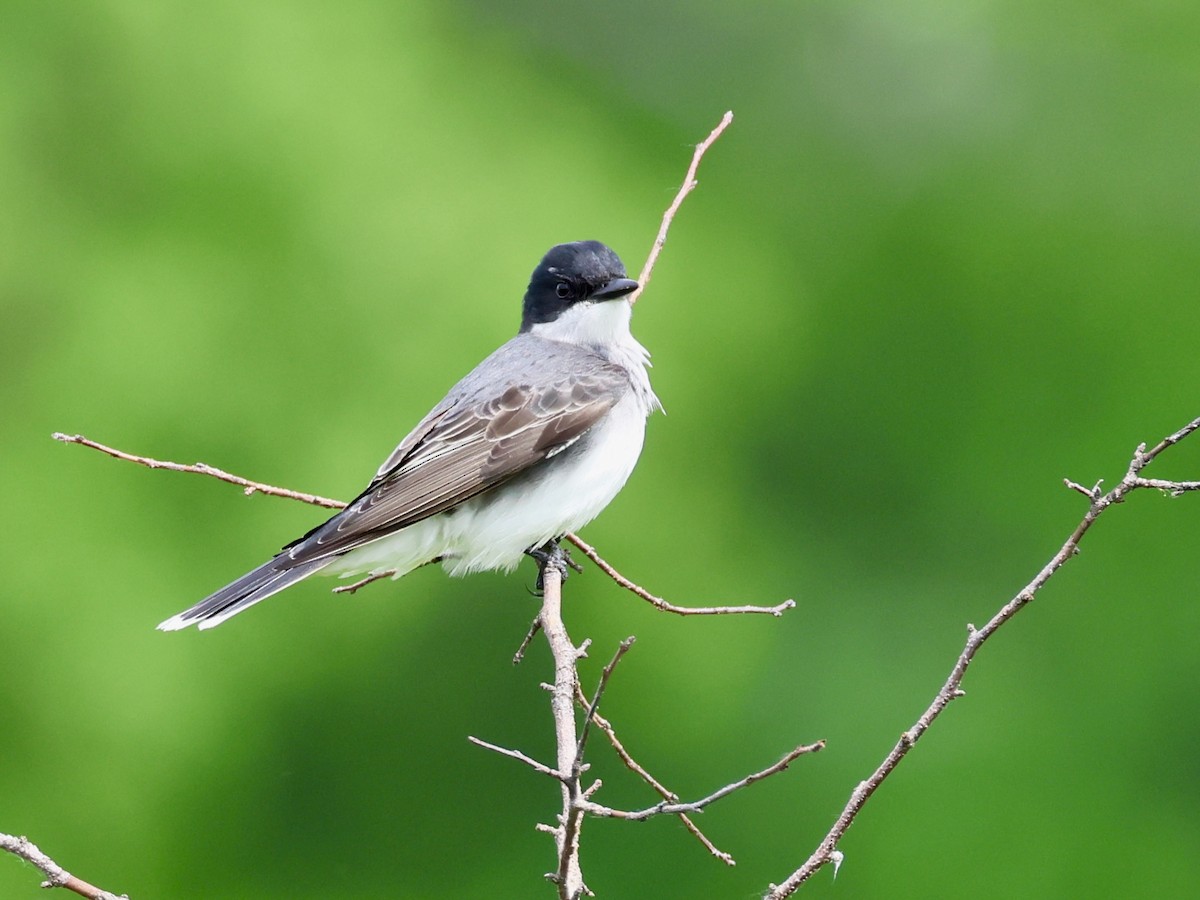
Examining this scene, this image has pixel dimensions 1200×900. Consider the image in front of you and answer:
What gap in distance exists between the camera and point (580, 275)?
4.55 metres

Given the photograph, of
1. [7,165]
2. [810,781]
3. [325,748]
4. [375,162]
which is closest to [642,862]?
[810,781]

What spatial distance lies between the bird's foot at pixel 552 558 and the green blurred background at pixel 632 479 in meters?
3.97

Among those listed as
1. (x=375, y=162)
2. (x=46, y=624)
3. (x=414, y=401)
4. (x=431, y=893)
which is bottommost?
(x=431, y=893)

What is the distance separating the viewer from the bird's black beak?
4362mm

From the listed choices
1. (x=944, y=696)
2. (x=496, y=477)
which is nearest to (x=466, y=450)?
(x=496, y=477)

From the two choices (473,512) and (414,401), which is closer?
(473,512)

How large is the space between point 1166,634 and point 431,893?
4919 millimetres

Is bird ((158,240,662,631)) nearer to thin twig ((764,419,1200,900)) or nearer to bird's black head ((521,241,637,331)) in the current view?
bird's black head ((521,241,637,331))

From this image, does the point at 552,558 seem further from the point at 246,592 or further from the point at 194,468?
the point at 194,468

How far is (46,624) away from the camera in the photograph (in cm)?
813

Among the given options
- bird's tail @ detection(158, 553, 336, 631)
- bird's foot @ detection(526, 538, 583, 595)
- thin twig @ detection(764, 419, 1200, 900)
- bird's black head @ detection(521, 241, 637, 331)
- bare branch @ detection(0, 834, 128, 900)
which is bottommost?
bare branch @ detection(0, 834, 128, 900)

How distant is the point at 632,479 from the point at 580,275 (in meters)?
4.44

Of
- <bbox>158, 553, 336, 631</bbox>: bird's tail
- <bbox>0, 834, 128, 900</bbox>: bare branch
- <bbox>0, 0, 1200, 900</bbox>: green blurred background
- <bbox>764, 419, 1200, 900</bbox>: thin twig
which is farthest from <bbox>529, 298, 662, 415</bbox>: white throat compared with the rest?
<bbox>0, 0, 1200, 900</bbox>: green blurred background

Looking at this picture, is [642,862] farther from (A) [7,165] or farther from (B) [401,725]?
(A) [7,165]
